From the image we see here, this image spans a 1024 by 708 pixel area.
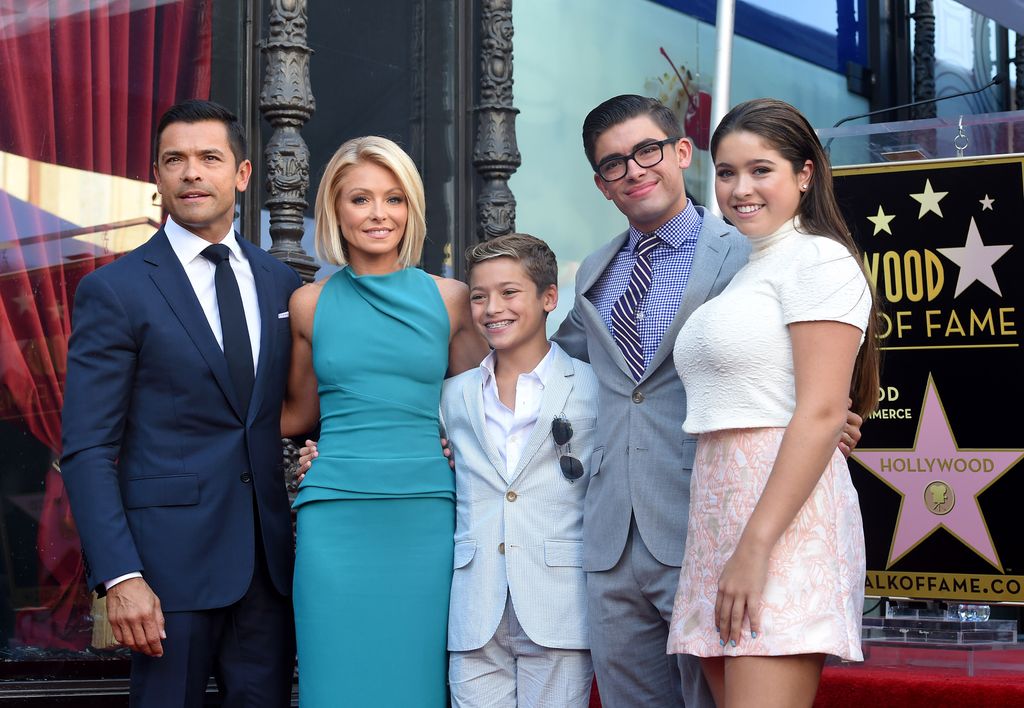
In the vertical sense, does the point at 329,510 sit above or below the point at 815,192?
below

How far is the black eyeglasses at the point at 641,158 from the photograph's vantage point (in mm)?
2727

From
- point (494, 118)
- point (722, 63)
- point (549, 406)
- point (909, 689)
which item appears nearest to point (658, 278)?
point (549, 406)

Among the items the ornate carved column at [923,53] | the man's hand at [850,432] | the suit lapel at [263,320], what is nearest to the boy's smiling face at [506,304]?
the suit lapel at [263,320]

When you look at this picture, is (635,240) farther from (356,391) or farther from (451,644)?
(451,644)

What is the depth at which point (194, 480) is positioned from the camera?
263 centimetres

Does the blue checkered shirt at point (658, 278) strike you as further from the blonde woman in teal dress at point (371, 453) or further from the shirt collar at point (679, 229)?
the blonde woman in teal dress at point (371, 453)

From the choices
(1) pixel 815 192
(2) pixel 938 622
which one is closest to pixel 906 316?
(2) pixel 938 622

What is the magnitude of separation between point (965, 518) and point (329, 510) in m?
2.49

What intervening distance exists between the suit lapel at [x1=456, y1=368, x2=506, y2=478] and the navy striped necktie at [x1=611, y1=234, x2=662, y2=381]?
34 centimetres

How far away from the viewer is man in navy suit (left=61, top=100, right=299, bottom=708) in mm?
2564

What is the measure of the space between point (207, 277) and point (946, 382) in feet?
8.87

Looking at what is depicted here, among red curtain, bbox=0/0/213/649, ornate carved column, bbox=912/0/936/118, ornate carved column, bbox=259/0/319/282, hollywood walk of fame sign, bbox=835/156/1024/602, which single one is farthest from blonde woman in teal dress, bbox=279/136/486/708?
ornate carved column, bbox=912/0/936/118

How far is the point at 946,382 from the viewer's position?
4414 mm

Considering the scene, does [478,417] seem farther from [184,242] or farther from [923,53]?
[923,53]
